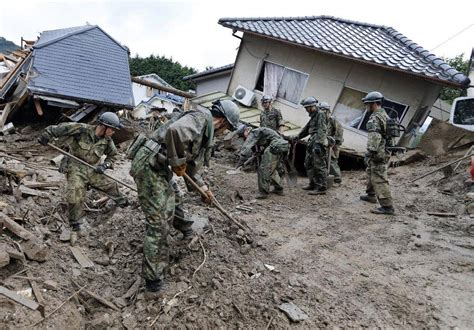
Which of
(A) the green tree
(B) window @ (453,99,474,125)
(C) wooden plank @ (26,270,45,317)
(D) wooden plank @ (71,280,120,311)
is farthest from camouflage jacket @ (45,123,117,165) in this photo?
(A) the green tree

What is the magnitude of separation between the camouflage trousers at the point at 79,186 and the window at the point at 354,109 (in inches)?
284

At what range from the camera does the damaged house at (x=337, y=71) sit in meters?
8.85

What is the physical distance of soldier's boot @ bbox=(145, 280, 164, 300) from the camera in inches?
121

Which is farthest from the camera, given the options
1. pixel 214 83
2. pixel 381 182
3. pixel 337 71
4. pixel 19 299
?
pixel 214 83

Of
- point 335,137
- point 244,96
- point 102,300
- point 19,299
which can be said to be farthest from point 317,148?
point 244,96

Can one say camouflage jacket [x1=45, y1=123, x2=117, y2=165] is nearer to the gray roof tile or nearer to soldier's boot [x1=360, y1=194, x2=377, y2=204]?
soldier's boot [x1=360, y1=194, x2=377, y2=204]

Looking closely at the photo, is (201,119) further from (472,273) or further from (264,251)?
(472,273)

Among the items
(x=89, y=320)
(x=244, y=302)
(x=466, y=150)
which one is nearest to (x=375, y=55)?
(x=466, y=150)

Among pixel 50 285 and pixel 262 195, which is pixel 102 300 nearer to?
pixel 50 285

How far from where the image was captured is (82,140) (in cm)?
504

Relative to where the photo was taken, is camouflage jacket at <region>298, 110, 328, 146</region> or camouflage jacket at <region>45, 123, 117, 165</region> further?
camouflage jacket at <region>298, 110, 328, 146</region>

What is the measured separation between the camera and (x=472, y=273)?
363 cm

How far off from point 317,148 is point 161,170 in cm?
397

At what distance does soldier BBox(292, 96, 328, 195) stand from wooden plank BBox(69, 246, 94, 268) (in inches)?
175
